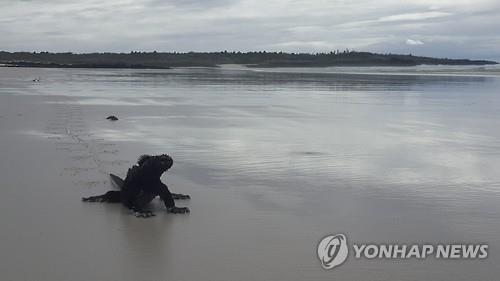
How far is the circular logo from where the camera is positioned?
511cm

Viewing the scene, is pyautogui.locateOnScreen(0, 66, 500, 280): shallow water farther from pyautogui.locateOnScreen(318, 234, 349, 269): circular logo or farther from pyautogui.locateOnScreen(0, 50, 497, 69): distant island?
pyautogui.locateOnScreen(0, 50, 497, 69): distant island

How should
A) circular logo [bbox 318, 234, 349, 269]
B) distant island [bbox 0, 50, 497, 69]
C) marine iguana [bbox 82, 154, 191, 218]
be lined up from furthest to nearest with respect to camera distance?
distant island [bbox 0, 50, 497, 69] < marine iguana [bbox 82, 154, 191, 218] < circular logo [bbox 318, 234, 349, 269]

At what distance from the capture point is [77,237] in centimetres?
568

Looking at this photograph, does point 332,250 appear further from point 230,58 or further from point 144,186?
point 230,58

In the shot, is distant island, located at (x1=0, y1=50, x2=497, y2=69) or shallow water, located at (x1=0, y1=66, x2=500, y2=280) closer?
shallow water, located at (x1=0, y1=66, x2=500, y2=280)

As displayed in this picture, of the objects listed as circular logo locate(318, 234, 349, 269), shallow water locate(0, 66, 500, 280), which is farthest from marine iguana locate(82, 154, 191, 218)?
circular logo locate(318, 234, 349, 269)

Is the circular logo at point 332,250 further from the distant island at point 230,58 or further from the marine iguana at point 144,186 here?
the distant island at point 230,58

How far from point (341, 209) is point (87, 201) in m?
2.73

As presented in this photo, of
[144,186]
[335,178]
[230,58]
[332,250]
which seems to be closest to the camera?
[332,250]

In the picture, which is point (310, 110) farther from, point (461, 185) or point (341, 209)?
point (341, 209)

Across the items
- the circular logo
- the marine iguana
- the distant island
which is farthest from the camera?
the distant island

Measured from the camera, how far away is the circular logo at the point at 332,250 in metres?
5.11

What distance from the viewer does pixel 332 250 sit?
5363mm

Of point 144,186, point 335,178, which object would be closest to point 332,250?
point 144,186
